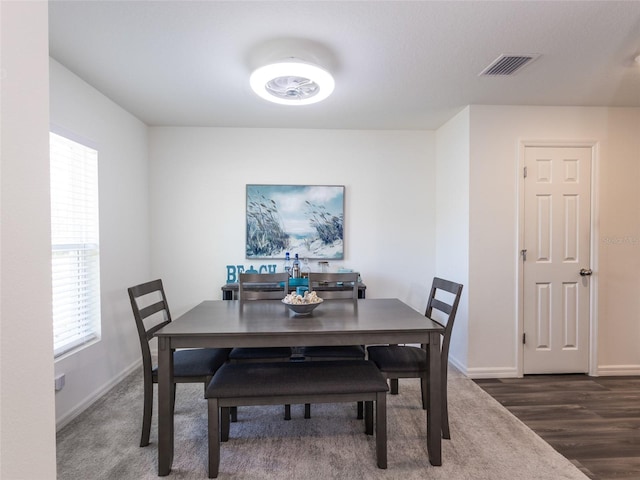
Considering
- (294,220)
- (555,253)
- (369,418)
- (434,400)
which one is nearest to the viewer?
(434,400)

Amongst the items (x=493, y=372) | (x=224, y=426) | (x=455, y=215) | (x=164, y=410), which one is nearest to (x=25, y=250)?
(x=164, y=410)

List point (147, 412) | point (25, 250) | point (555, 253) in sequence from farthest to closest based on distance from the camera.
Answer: point (555, 253) < point (147, 412) < point (25, 250)

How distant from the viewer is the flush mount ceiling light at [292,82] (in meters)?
1.92

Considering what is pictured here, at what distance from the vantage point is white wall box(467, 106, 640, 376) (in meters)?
2.99

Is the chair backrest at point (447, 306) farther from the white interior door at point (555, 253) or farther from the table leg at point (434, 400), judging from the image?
the white interior door at point (555, 253)

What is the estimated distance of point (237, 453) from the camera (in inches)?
77.2

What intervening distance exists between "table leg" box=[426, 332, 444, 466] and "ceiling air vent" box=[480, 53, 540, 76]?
6.06 feet

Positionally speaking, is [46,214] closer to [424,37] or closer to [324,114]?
[424,37]

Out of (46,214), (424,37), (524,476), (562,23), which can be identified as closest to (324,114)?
(424,37)

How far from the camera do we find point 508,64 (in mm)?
2242

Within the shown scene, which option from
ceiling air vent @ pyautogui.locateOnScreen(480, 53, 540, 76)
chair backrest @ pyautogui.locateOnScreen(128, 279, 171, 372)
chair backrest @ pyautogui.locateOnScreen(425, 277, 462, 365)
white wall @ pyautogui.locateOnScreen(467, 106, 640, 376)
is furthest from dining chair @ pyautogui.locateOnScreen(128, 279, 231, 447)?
ceiling air vent @ pyautogui.locateOnScreen(480, 53, 540, 76)

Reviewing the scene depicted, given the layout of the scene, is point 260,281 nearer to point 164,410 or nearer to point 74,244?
point 164,410

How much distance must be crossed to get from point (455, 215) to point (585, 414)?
6.07 ft

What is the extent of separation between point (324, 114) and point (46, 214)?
2.73m
